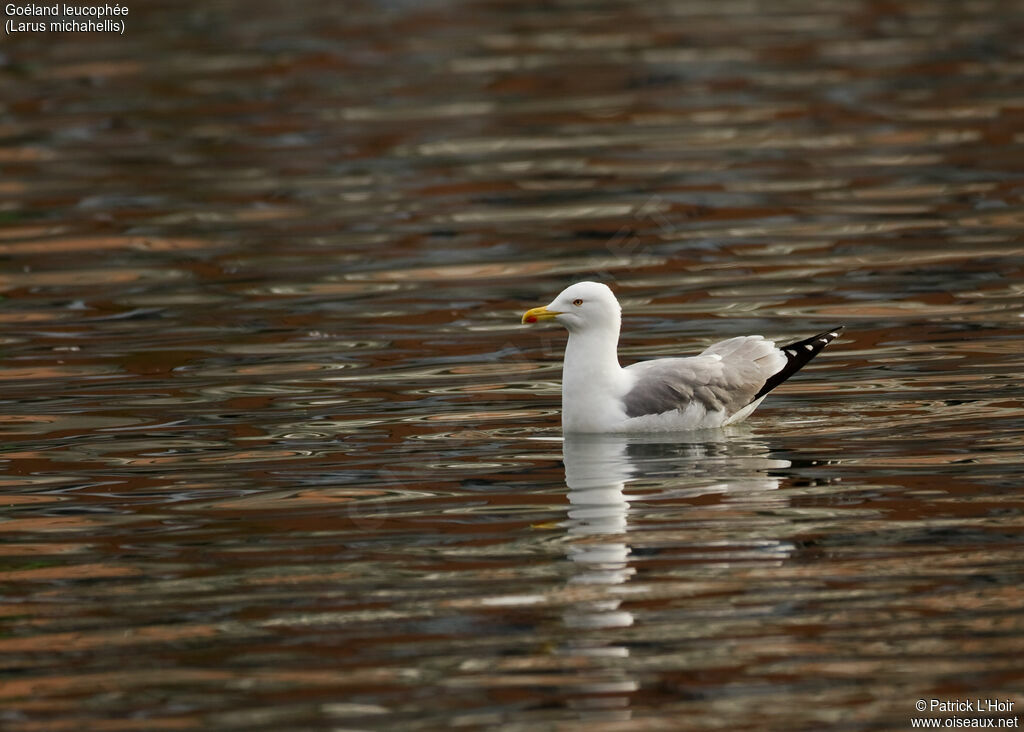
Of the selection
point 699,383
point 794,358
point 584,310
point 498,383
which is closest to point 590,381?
point 584,310

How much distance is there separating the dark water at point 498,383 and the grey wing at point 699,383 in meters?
0.23

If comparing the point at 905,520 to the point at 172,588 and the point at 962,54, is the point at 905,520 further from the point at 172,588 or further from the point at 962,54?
the point at 962,54

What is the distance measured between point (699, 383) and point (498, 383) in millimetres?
1909

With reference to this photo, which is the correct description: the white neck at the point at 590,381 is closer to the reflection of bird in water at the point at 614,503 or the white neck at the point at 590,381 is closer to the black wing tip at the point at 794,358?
the reflection of bird in water at the point at 614,503

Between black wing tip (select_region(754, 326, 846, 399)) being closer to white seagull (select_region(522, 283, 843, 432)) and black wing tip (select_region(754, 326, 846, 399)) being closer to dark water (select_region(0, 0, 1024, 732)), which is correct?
white seagull (select_region(522, 283, 843, 432))

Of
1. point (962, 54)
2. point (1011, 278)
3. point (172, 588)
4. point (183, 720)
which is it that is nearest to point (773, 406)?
point (1011, 278)

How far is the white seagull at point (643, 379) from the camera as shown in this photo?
36.9 feet

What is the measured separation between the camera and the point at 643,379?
37.1 feet

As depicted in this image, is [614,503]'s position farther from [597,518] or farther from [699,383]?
[699,383]

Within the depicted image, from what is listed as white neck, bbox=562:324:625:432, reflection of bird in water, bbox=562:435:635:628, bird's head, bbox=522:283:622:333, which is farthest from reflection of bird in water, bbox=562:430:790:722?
bird's head, bbox=522:283:622:333

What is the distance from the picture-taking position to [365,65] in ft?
84.6

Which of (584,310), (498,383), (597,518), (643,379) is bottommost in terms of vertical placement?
(597,518)

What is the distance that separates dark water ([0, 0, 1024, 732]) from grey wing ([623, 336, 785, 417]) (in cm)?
23

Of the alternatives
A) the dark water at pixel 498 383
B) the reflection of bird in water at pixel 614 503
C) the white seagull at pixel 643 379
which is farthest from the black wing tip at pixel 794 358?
the reflection of bird in water at pixel 614 503
